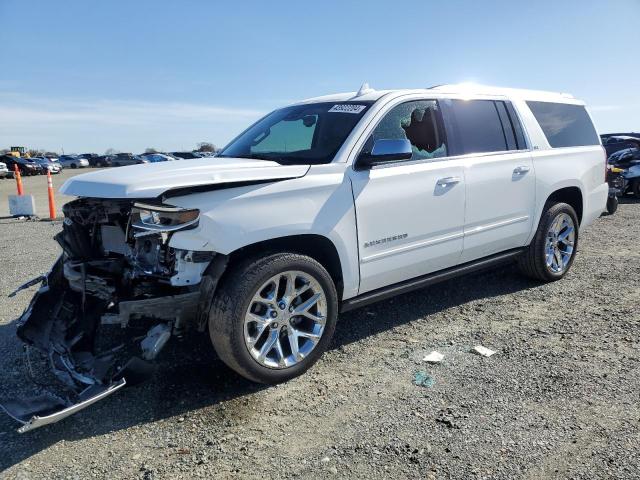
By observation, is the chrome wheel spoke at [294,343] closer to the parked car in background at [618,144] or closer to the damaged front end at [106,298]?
the damaged front end at [106,298]

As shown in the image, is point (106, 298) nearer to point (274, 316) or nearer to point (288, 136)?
point (274, 316)

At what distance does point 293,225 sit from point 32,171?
141 ft

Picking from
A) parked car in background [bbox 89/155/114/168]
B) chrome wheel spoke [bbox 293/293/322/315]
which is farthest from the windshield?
parked car in background [bbox 89/155/114/168]

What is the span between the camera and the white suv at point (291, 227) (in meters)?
2.99

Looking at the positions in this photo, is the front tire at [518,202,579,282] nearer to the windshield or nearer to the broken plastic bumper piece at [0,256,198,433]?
the windshield

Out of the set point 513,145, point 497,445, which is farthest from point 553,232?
point 497,445

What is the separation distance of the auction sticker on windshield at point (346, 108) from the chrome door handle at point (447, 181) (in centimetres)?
86

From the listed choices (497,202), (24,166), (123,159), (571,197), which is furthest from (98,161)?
(497,202)

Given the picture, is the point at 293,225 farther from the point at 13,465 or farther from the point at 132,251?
the point at 13,465

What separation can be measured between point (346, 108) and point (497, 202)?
165 centimetres

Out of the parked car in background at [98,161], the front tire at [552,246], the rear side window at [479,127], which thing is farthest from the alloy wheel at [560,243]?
the parked car in background at [98,161]

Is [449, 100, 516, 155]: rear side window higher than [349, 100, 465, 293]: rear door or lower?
higher

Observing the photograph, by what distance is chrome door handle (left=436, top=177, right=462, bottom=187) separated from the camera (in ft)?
13.1

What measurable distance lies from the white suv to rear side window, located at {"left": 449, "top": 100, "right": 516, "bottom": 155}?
0.05ft
